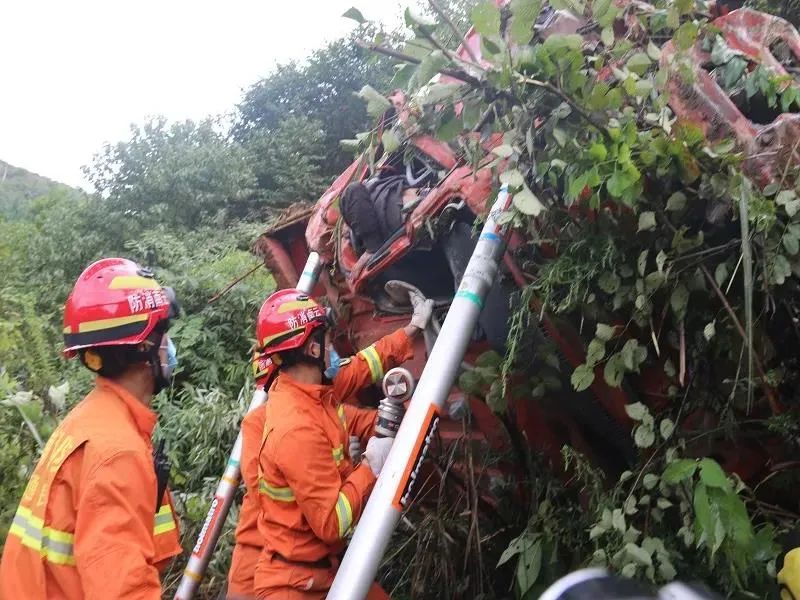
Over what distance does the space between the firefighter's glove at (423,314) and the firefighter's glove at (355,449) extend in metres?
0.68

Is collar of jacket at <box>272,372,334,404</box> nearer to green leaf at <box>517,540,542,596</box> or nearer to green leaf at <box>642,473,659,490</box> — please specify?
green leaf at <box>517,540,542,596</box>

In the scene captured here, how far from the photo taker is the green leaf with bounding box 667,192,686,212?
175 cm

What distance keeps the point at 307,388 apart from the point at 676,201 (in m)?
1.59

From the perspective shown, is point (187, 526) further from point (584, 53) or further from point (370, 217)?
point (584, 53)

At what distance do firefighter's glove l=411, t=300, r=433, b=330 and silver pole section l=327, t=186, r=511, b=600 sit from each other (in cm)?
81

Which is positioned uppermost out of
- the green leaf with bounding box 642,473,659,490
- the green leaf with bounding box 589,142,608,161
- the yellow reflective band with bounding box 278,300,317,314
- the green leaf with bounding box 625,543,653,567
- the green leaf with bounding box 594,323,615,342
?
the green leaf with bounding box 589,142,608,161

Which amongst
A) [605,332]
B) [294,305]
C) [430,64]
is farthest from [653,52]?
[294,305]

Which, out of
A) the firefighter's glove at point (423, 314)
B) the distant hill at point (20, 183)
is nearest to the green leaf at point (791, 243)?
the firefighter's glove at point (423, 314)

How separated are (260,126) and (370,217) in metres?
13.6

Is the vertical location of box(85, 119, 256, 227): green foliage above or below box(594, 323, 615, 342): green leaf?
above

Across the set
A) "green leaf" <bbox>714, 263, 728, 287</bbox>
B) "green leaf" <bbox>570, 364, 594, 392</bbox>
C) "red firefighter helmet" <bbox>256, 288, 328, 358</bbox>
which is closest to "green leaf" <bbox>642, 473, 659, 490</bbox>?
"green leaf" <bbox>570, 364, 594, 392</bbox>

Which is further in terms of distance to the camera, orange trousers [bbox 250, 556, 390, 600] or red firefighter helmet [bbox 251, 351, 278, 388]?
red firefighter helmet [bbox 251, 351, 278, 388]

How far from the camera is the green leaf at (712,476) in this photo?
1.71 metres

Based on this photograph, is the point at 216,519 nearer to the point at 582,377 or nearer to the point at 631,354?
the point at 582,377
